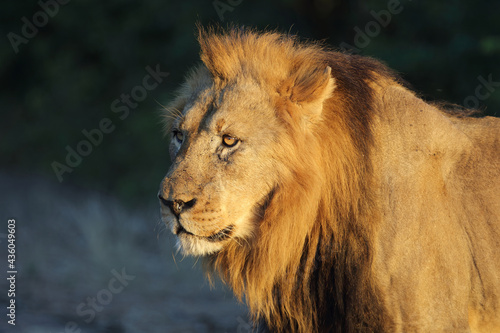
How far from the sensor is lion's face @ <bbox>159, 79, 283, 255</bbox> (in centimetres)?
317

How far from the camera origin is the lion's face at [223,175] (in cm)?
317

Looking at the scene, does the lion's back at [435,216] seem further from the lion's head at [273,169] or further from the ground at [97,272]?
the ground at [97,272]

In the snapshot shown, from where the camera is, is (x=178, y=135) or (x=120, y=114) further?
(x=120, y=114)

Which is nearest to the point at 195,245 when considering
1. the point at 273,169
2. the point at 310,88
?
the point at 273,169

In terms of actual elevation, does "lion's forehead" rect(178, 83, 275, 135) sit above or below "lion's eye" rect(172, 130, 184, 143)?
above

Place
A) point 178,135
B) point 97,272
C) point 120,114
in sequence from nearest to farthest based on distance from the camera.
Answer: point 178,135 → point 97,272 → point 120,114

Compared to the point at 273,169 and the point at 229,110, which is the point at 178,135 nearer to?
the point at 229,110

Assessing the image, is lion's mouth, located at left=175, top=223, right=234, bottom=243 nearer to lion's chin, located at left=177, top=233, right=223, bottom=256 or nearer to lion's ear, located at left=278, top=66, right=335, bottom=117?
lion's chin, located at left=177, top=233, right=223, bottom=256

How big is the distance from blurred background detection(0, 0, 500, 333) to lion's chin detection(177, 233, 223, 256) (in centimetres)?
312

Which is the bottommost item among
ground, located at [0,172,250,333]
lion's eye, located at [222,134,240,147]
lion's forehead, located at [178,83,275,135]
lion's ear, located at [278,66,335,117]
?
ground, located at [0,172,250,333]

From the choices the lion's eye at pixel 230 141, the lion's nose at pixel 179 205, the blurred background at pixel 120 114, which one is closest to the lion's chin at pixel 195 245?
the lion's nose at pixel 179 205

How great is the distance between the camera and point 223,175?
321 cm

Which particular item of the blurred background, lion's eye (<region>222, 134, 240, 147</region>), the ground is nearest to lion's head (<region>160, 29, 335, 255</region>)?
lion's eye (<region>222, 134, 240, 147</region>)

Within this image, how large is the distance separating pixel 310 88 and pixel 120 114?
21.5ft
